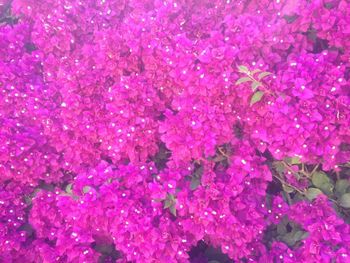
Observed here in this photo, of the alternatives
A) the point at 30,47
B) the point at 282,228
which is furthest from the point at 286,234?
the point at 30,47

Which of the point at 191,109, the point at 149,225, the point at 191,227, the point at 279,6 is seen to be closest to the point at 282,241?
the point at 191,227

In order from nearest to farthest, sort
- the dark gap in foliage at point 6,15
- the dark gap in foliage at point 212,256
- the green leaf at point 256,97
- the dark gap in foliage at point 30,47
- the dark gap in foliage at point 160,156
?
the green leaf at point 256,97
the dark gap in foliage at point 212,256
the dark gap in foliage at point 160,156
the dark gap in foliage at point 30,47
the dark gap in foliage at point 6,15

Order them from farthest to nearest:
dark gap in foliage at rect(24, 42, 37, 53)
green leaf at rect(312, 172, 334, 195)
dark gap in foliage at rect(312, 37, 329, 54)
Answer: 1. dark gap in foliage at rect(24, 42, 37, 53)
2. dark gap in foliage at rect(312, 37, 329, 54)
3. green leaf at rect(312, 172, 334, 195)

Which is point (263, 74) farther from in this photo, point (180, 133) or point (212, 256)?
point (212, 256)

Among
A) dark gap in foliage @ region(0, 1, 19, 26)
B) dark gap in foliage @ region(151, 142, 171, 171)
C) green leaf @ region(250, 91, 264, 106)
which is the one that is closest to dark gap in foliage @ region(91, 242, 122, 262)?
dark gap in foliage @ region(151, 142, 171, 171)

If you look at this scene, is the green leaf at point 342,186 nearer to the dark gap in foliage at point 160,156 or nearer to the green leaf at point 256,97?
the green leaf at point 256,97

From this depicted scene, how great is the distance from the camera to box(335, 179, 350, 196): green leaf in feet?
7.96

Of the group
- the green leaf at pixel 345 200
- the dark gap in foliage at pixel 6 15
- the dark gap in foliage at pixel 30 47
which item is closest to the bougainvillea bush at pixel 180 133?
the green leaf at pixel 345 200

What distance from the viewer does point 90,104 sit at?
8.70 feet

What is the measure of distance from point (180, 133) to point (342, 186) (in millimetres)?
1065

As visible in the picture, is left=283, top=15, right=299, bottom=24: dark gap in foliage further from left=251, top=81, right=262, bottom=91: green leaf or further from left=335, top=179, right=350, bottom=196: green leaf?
left=335, top=179, right=350, bottom=196: green leaf

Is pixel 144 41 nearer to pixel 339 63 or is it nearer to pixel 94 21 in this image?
pixel 94 21

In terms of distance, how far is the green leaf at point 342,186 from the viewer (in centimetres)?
243

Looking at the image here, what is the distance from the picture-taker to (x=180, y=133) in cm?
232
